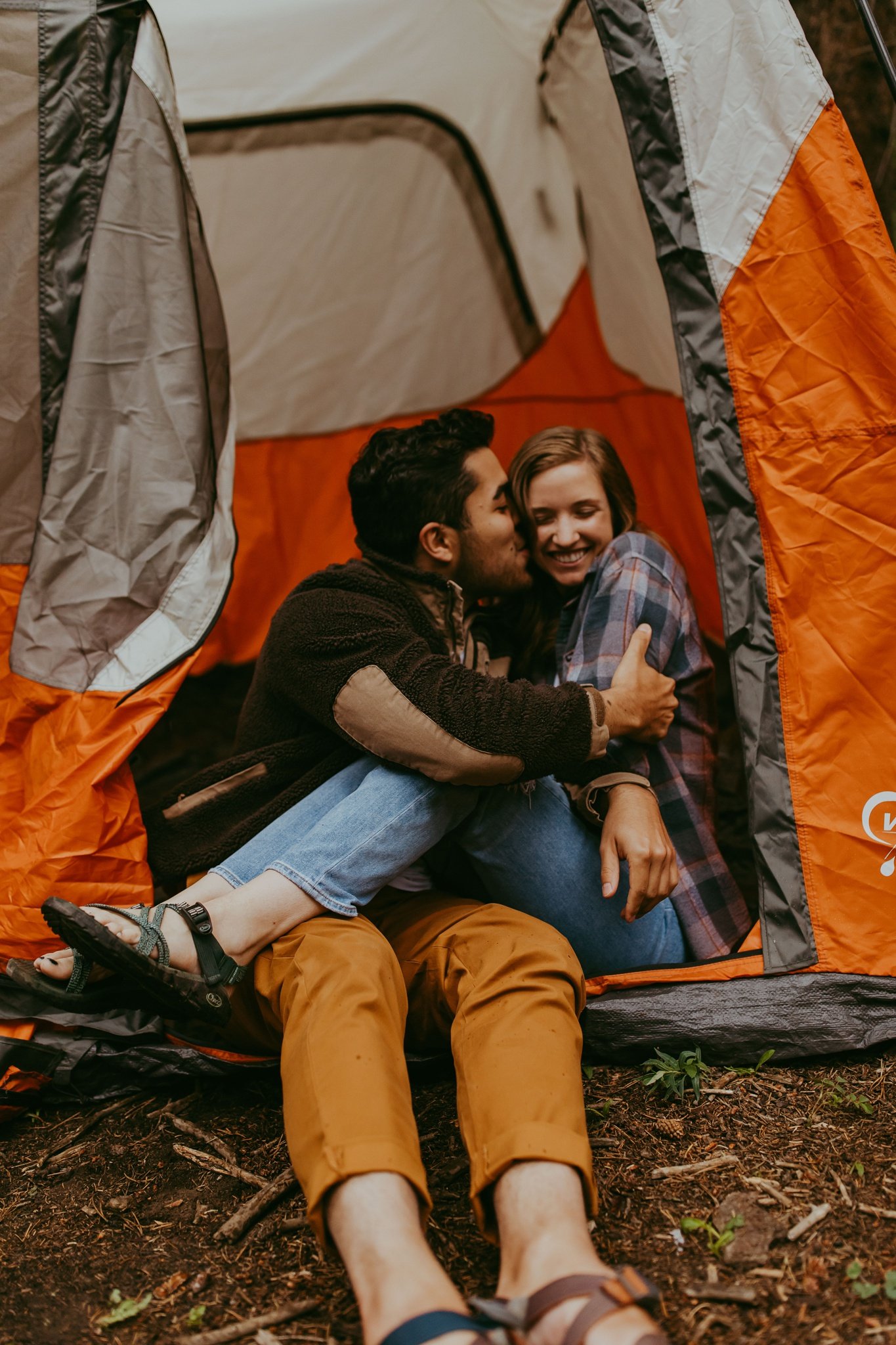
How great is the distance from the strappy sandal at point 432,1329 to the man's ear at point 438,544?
1355 millimetres

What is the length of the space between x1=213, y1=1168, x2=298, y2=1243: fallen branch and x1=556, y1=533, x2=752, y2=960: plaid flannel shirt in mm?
789

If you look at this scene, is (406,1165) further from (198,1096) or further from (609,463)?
(609,463)

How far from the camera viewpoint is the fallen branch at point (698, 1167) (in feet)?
5.24

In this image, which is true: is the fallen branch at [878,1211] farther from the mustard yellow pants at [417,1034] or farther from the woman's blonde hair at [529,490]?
the woman's blonde hair at [529,490]

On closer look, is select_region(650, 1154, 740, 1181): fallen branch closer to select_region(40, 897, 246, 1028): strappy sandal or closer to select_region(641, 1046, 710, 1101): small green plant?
select_region(641, 1046, 710, 1101): small green plant

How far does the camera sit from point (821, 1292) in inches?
53.1

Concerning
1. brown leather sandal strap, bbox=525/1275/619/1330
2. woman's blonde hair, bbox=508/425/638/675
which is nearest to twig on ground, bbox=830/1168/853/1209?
brown leather sandal strap, bbox=525/1275/619/1330

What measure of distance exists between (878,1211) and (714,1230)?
225mm

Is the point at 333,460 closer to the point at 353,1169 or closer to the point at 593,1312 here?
the point at 353,1169

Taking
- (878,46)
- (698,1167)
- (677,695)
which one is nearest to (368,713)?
(677,695)

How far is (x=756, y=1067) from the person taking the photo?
1.81 m

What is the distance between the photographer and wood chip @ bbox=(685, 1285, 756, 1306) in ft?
4.37

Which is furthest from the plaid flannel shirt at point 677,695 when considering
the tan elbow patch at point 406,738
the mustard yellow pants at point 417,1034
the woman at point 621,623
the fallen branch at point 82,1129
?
the fallen branch at point 82,1129

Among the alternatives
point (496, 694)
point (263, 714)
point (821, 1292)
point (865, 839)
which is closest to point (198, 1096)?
point (263, 714)
